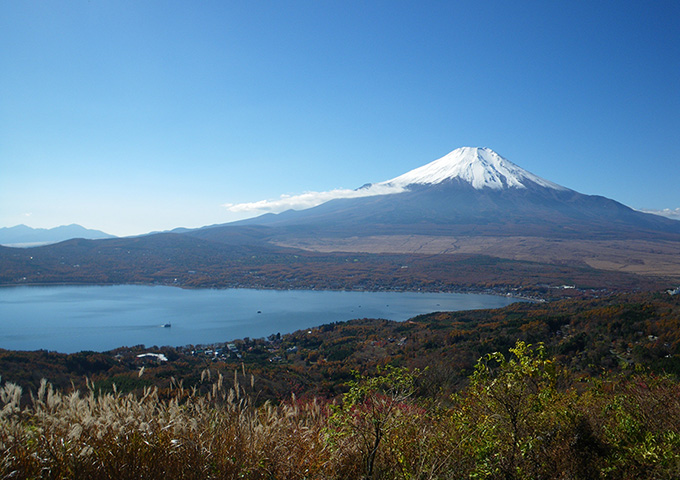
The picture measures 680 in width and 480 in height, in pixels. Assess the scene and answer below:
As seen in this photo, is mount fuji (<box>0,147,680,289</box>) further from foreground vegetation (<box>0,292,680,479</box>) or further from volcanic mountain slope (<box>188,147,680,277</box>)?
foreground vegetation (<box>0,292,680,479</box>)

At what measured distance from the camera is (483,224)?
294ft

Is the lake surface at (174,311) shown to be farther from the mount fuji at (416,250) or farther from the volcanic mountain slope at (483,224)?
the volcanic mountain slope at (483,224)

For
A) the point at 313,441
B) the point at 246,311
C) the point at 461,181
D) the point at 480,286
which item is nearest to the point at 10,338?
the point at 246,311

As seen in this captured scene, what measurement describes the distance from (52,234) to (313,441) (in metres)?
232

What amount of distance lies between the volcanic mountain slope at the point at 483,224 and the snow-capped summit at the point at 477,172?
33 cm

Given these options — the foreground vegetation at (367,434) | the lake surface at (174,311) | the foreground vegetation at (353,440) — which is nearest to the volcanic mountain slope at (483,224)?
the lake surface at (174,311)

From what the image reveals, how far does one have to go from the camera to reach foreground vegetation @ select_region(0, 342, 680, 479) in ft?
5.43

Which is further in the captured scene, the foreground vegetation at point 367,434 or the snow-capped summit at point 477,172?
the snow-capped summit at point 477,172

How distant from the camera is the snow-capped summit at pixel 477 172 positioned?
123m

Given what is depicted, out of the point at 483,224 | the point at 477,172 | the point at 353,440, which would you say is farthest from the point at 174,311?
the point at 477,172

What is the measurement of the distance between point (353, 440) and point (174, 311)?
33285mm

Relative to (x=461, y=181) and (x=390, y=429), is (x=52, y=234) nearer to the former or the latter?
(x=461, y=181)

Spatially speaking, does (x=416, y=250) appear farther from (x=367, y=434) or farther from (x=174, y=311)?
(x=367, y=434)

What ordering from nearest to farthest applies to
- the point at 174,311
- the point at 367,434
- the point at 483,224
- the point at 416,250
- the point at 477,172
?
the point at 367,434 < the point at 174,311 < the point at 416,250 < the point at 483,224 < the point at 477,172
